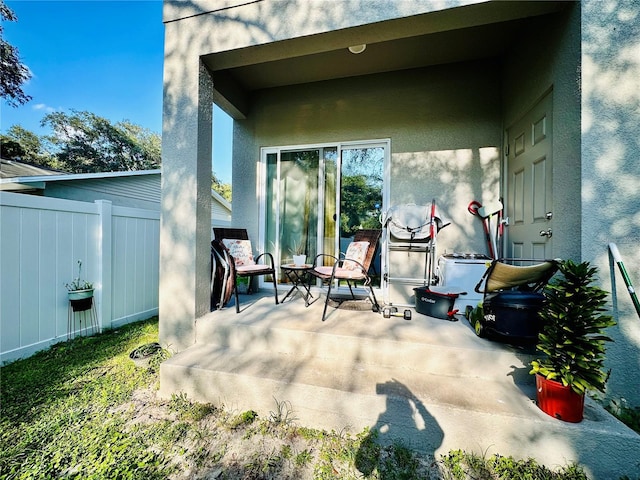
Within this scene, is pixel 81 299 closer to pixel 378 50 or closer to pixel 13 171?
pixel 378 50

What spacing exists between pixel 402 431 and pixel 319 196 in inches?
122

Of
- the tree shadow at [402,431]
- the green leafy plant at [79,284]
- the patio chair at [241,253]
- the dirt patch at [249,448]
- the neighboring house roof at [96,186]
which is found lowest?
the dirt patch at [249,448]

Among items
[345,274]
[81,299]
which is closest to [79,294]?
[81,299]

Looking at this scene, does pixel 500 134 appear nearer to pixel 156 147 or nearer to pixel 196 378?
pixel 196 378

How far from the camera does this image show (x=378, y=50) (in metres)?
3.24

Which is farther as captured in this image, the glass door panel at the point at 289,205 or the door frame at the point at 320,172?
the glass door panel at the point at 289,205

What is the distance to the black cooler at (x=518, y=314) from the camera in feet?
6.16

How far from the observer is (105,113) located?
19547mm

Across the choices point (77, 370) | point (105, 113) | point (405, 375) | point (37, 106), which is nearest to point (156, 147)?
point (105, 113)

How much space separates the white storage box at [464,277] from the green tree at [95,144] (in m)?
23.8

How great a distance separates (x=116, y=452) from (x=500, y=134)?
468 centimetres

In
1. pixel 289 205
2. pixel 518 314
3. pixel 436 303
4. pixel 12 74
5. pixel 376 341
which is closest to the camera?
pixel 518 314

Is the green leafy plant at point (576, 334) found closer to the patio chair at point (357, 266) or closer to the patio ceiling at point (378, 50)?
the patio chair at point (357, 266)

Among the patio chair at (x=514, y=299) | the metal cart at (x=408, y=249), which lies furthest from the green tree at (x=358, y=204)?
the patio chair at (x=514, y=299)
